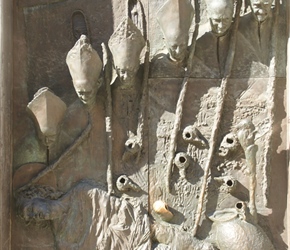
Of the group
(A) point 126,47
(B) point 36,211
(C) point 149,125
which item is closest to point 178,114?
(C) point 149,125

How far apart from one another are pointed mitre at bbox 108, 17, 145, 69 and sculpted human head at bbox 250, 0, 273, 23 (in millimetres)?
648

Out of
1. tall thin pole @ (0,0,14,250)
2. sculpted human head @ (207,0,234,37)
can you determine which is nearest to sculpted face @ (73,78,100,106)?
tall thin pole @ (0,0,14,250)

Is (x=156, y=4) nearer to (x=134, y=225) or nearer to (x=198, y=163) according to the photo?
(x=198, y=163)

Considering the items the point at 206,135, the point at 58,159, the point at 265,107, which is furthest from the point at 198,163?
the point at 58,159

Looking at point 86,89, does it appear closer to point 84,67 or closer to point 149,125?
point 84,67

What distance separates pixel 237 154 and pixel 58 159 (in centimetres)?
98

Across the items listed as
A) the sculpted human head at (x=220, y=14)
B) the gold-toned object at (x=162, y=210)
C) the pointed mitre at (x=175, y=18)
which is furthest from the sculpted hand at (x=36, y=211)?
the sculpted human head at (x=220, y=14)

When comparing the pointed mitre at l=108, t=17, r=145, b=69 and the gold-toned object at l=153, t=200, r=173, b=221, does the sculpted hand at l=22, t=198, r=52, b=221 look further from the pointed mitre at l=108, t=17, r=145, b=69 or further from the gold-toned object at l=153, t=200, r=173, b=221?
the pointed mitre at l=108, t=17, r=145, b=69

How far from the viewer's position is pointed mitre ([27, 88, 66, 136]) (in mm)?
4395

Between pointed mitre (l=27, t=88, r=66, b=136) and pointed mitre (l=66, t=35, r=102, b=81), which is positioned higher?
pointed mitre (l=66, t=35, r=102, b=81)

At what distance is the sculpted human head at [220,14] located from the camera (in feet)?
14.6

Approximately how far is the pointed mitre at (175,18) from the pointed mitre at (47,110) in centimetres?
69

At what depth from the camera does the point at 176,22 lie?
442 cm

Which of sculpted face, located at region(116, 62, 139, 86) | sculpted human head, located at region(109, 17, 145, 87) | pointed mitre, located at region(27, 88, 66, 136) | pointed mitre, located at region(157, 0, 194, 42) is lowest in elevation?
pointed mitre, located at region(27, 88, 66, 136)
